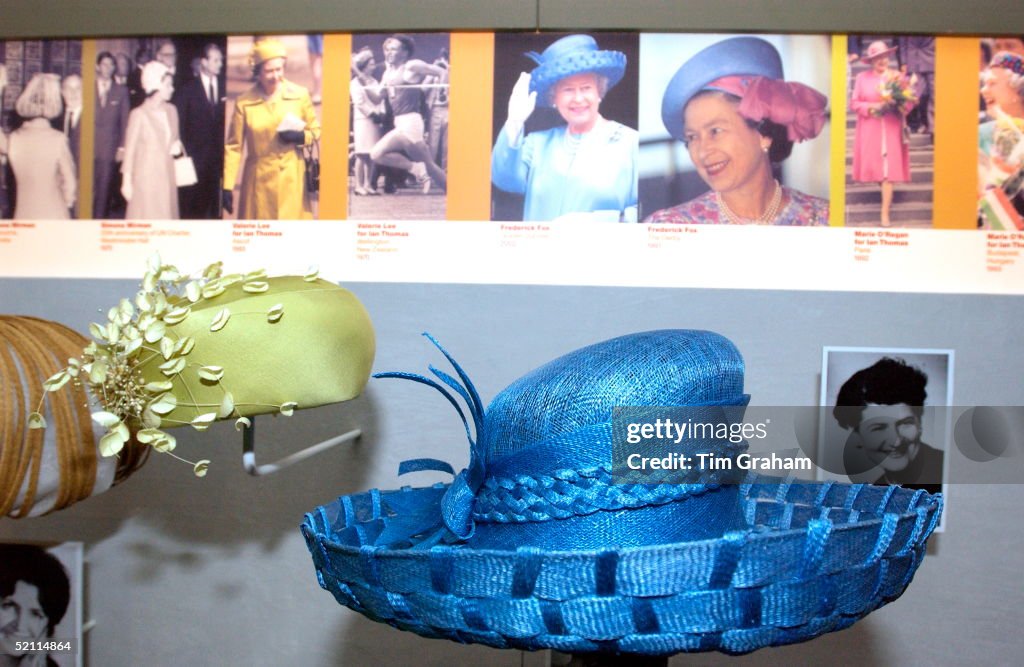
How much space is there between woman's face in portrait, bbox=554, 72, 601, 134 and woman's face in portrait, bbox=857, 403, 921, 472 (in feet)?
1.39

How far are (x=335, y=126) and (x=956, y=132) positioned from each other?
0.67m

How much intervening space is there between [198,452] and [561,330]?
1.42 feet

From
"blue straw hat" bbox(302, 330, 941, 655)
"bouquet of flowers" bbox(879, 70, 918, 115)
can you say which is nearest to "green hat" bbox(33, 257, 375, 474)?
"blue straw hat" bbox(302, 330, 941, 655)

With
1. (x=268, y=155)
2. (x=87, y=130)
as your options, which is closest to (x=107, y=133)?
(x=87, y=130)

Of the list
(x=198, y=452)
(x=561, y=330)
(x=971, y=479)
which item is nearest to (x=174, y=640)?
(x=198, y=452)

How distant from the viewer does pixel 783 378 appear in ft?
2.81

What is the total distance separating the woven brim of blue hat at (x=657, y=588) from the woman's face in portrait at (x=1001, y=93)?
1.78ft

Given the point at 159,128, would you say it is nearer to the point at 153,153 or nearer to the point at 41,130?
the point at 153,153

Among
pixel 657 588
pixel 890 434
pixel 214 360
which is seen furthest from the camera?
pixel 890 434

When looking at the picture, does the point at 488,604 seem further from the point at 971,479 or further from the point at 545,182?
the point at 971,479

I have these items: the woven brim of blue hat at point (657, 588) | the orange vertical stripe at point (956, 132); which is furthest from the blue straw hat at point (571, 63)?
the woven brim of blue hat at point (657, 588)

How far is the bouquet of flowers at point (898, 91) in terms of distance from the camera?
0.85 m

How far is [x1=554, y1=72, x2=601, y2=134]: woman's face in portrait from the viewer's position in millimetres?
867

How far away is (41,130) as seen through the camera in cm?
92
